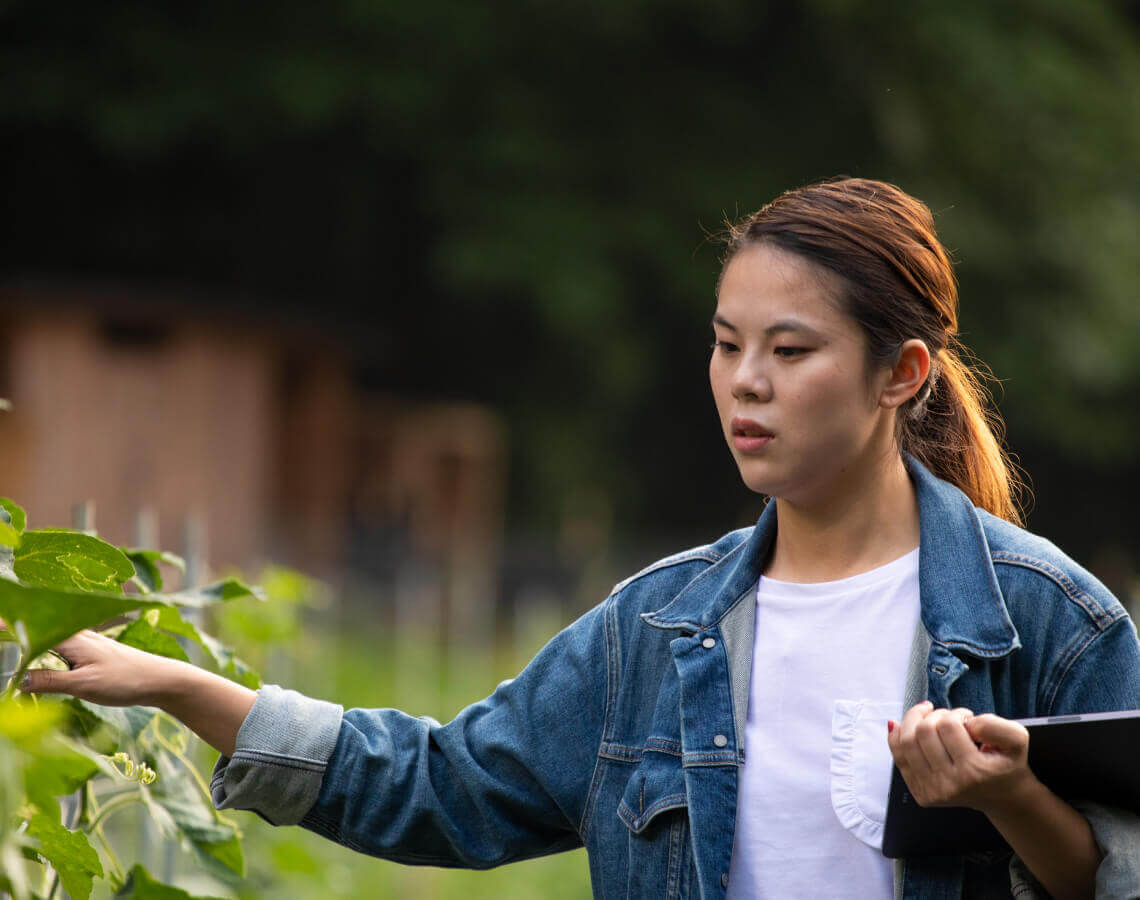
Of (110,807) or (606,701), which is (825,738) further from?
(110,807)

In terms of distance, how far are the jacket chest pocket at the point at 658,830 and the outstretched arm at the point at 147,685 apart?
43 cm

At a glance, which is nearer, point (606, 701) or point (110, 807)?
point (110, 807)

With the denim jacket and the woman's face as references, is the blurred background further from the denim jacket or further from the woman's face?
the woman's face

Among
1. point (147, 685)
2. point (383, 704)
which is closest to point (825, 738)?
point (147, 685)

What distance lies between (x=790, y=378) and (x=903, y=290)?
0.61 feet

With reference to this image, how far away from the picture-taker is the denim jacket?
59.4 inches

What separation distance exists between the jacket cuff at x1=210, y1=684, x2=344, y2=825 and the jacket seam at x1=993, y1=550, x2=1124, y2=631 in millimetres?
751

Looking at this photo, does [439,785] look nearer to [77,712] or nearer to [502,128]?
[77,712]

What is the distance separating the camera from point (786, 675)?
5.34 ft

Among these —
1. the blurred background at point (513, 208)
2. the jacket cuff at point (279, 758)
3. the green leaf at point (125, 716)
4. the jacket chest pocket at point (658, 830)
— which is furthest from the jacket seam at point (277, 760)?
the blurred background at point (513, 208)

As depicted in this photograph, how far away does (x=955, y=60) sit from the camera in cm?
1220

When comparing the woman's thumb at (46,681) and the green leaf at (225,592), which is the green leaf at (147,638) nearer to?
the green leaf at (225,592)

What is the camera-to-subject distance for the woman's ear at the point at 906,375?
166 cm

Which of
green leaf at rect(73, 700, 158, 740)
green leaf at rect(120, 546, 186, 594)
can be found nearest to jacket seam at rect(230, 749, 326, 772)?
green leaf at rect(73, 700, 158, 740)
